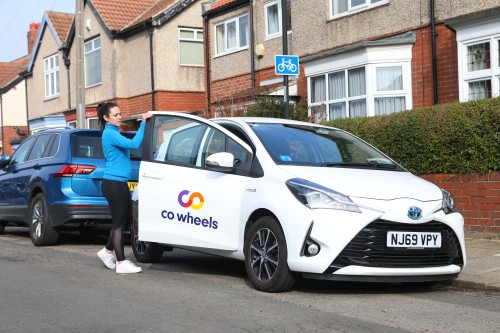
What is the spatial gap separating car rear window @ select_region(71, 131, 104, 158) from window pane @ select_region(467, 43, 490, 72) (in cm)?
776

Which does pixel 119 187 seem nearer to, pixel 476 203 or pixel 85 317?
pixel 85 317

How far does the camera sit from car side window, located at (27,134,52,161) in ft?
40.5

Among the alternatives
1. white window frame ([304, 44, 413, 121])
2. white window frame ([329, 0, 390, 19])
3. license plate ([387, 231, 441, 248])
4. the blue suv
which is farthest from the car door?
white window frame ([329, 0, 390, 19])

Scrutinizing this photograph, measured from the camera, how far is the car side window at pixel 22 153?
1302cm

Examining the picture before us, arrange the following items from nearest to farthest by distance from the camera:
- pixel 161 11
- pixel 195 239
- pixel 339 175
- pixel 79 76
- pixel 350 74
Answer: pixel 339 175
pixel 195 239
pixel 350 74
pixel 79 76
pixel 161 11

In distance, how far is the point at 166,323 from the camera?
6.04 m

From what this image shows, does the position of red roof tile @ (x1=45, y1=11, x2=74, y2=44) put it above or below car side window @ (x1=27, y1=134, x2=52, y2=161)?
above

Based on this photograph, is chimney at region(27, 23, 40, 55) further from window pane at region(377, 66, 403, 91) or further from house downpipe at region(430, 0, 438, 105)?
house downpipe at region(430, 0, 438, 105)

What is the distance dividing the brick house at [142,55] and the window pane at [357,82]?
11.9 metres

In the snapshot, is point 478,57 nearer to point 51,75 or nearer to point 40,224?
point 40,224

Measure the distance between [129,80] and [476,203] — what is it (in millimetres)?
20971

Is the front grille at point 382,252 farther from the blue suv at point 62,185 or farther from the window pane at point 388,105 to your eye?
the window pane at point 388,105

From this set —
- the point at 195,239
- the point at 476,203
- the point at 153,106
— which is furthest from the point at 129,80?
the point at 195,239

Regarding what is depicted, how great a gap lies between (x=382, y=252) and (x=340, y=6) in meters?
13.6
